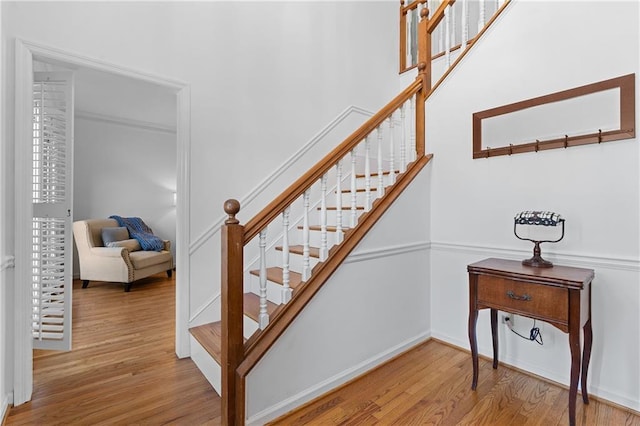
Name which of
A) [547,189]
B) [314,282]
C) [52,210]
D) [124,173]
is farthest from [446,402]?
[124,173]

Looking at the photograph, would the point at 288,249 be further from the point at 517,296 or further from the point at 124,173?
the point at 124,173

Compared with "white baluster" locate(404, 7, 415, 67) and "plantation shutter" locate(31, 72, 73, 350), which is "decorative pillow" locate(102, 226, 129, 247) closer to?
"plantation shutter" locate(31, 72, 73, 350)

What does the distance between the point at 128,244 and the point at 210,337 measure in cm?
307

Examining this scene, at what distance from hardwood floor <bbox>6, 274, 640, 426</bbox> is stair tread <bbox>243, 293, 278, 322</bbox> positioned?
1.62 feet

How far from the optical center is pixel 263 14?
2695mm

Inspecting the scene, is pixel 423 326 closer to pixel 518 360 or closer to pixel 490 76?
pixel 518 360

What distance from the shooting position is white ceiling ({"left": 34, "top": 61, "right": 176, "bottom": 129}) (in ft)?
12.2

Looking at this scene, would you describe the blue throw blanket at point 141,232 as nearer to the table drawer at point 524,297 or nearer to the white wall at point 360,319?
the white wall at point 360,319

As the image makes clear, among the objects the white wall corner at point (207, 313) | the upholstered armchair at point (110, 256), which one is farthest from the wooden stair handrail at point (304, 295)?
the upholstered armchair at point (110, 256)

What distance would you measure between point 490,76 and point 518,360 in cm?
201

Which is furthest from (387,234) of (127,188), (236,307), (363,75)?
(127,188)

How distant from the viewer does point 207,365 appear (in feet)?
6.54

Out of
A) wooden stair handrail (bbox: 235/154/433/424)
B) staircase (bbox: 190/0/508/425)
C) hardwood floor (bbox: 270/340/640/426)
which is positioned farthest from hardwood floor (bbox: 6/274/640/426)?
wooden stair handrail (bbox: 235/154/433/424)

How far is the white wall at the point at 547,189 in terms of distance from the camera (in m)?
1.73
